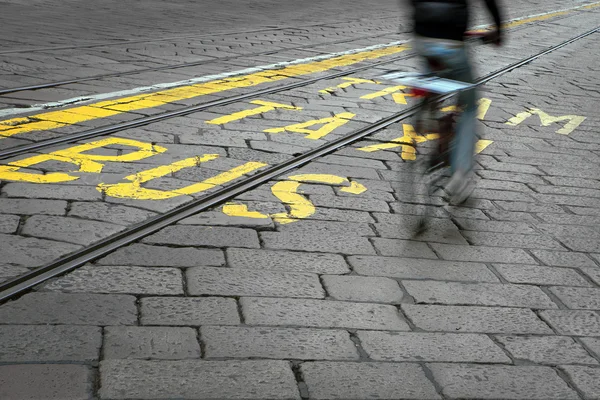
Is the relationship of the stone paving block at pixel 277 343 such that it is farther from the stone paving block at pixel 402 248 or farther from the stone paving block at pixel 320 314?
the stone paving block at pixel 402 248

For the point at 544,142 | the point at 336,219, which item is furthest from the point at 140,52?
the point at 336,219

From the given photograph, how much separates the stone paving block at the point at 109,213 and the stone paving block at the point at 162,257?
0.33 metres

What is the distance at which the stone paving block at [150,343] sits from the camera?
8.98ft

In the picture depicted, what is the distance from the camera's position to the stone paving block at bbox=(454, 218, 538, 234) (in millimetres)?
4426

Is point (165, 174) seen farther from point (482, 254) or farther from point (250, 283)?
point (482, 254)

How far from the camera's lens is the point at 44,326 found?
2.88m

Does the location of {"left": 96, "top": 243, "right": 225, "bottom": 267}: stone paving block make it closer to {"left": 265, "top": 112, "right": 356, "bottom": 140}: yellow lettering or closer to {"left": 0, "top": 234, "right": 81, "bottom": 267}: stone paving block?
{"left": 0, "top": 234, "right": 81, "bottom": 267}: stone paving block

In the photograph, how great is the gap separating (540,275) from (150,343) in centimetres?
183

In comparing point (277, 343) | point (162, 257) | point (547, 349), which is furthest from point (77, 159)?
point (547, 349)

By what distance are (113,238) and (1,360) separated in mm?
1174

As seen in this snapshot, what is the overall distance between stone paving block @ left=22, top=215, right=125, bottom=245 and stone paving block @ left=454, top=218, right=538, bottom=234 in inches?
67.7

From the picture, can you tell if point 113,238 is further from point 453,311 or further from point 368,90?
point 368,90

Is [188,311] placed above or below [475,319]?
above

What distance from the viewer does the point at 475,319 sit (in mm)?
3279
